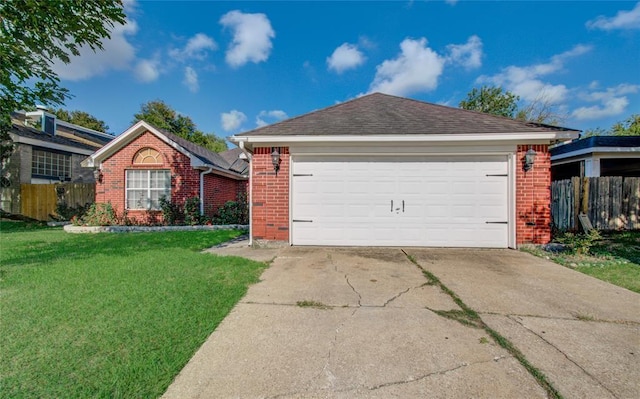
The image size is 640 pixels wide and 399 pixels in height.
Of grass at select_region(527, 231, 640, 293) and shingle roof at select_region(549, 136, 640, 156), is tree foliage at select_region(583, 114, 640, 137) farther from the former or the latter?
grass at select_region(527, 231, 640, 293)

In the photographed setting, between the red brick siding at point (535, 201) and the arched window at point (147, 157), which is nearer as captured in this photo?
the red brick siding at point (535, 201)

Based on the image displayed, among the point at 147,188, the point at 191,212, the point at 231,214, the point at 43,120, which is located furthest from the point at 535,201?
the point at 43,120

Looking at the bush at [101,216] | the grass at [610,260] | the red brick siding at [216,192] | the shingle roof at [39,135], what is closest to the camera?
the grass at [610,260]

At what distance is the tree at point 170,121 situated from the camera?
2870 centimetres

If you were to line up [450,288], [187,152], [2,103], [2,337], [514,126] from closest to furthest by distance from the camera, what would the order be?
[2,337], [450,288], [514,126], [2,103], [187,152]

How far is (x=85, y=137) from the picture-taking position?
1994cm

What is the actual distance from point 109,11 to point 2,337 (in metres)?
7.08

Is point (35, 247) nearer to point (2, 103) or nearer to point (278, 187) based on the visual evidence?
point (2, 103)

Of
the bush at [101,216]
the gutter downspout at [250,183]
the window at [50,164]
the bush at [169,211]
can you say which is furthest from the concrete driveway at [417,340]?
the window at [50,164]

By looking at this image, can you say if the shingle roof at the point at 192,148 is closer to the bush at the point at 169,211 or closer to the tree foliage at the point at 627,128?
the bush at the point at 169,211

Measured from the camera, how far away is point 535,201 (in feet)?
19.6

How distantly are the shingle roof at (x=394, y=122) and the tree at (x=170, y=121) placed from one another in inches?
1008

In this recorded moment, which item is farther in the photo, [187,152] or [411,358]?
[187,152]

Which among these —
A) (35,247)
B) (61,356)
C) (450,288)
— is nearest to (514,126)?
(450,288)
